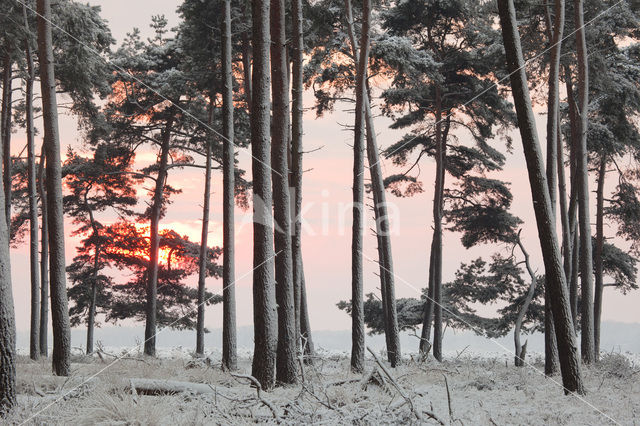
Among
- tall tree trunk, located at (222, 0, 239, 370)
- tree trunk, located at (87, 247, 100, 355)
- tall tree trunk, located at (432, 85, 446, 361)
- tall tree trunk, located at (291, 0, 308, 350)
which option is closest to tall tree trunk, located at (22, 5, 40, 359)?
tree trunk, located at (87, 247, 100, 355)

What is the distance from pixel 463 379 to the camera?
986cm

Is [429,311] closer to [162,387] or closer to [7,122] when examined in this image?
[162,387]

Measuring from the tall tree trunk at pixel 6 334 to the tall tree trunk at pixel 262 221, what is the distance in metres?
3.52

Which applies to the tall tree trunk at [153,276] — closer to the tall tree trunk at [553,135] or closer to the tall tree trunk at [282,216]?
the tall tree trunk at [282,216]

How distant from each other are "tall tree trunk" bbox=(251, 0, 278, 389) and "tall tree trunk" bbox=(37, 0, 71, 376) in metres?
4.22

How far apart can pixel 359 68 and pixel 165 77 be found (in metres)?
8.23

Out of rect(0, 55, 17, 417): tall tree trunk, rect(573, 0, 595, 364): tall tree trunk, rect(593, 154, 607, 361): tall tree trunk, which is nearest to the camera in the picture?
rect(0, 55, 17, 417): tall tree trunk

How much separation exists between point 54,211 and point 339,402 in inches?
288

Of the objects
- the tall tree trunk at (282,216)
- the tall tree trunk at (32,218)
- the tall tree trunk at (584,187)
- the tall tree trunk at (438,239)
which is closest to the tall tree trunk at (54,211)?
the tall tree trunk at (282,216)

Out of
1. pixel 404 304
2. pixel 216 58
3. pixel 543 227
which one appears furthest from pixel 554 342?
pixel 216 58

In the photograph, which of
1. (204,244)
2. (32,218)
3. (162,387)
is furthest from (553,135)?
(32,218)

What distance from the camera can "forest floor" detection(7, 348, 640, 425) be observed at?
5820mm

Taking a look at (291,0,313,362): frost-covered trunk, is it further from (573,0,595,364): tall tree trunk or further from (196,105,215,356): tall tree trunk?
(196,105,215,356): tall tree trunk

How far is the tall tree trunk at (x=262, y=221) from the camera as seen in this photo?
9.33 meters
